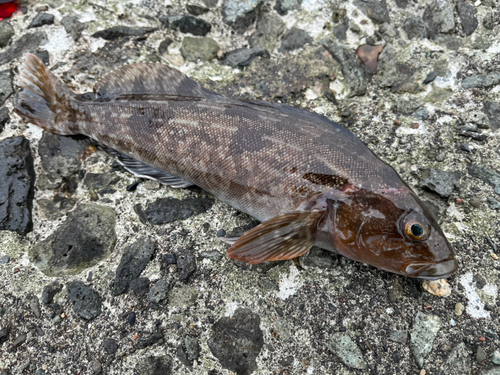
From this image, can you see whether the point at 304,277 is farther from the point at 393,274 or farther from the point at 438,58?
the point at 438,58

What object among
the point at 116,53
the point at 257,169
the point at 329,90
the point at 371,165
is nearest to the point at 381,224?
the point at 371,165

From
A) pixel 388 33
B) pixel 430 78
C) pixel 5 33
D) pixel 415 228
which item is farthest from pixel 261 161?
pixel 5 33

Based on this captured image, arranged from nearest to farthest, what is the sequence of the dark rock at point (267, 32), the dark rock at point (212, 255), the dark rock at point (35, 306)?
the dark rock at point (35, 306), the dark rock at point (212, 255), the dark rock at point (267, 32)

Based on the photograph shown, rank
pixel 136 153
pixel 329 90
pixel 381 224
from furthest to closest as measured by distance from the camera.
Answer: pixel 329 90 → pixel 136 153 → pixel 381 224

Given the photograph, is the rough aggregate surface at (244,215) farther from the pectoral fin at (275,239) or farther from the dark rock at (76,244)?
the pectoral fin at (275,239)

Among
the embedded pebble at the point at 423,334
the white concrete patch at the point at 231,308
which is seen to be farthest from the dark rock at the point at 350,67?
the white concrete patch at the point at 231,308
